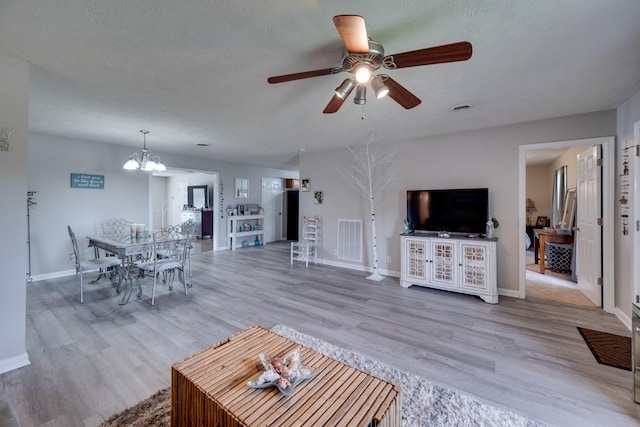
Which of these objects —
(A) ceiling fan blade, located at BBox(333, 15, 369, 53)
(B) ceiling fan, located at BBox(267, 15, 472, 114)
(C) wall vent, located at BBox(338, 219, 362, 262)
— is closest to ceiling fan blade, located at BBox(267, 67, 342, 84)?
(B) ceiling fan, located at BBox(267, 15, 472, 114)


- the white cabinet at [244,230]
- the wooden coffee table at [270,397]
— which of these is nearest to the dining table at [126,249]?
the wooden coffee table at [270,397]

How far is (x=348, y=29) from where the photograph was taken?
1403 mm

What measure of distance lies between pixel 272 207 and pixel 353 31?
7.61 m

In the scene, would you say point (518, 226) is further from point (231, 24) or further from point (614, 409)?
point (231, 24)

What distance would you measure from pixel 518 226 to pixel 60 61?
5432 mm

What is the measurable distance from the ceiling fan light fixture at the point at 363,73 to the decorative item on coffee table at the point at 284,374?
181 cm

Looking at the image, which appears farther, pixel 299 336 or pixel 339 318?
pixel 339 318

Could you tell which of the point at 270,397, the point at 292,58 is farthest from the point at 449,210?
the point at 270,397

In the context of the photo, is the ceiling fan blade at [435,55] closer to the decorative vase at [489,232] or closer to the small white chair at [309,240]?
the decorative vase at [489,232]

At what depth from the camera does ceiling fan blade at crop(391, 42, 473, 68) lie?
1.50 m

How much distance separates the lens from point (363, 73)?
5.88ft

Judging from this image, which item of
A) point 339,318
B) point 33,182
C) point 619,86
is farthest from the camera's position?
point 33,182

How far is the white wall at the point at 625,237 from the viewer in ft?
9.03

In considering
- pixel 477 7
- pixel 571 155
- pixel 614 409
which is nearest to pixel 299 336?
pixel 614 409
